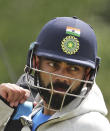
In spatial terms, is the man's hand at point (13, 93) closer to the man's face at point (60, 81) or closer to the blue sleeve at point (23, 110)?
the blue sleeve at point (23, 110)

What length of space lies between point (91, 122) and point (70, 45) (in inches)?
21.8

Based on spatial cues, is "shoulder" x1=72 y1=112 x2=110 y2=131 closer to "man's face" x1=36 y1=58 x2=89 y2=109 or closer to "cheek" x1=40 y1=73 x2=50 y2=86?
"man's face" x1=36 y1=58 x2=89 y2=109

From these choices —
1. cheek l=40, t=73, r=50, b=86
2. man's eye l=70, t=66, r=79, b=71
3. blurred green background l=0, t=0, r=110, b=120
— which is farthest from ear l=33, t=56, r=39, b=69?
blurred green background l=0, t=0, r=110, b=120

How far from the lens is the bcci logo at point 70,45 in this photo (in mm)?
3473

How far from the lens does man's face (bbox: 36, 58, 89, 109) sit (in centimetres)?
336

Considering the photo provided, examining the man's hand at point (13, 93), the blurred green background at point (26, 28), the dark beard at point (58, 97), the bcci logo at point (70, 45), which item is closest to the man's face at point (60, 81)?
the dark beard at point (58, 97)

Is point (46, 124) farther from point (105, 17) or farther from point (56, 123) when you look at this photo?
point (105, 17)

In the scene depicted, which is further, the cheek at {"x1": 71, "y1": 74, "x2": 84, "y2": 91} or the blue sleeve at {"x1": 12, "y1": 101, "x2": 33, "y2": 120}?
the blue sleeve at {"x1": 12, "y1": 101, "x2": 33, "y2": 120}

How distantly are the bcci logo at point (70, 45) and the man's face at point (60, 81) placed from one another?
0.11 m

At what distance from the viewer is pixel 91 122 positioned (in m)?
3.22

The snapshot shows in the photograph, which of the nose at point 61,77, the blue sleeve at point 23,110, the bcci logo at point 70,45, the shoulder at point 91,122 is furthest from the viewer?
the blue sleeve at point 23,110

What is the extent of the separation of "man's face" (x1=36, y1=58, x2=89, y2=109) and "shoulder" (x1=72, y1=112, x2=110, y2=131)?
0.64 feet

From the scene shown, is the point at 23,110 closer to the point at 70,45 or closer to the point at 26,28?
the point at 70,45

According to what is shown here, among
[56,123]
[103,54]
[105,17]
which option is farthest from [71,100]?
[105,17]
